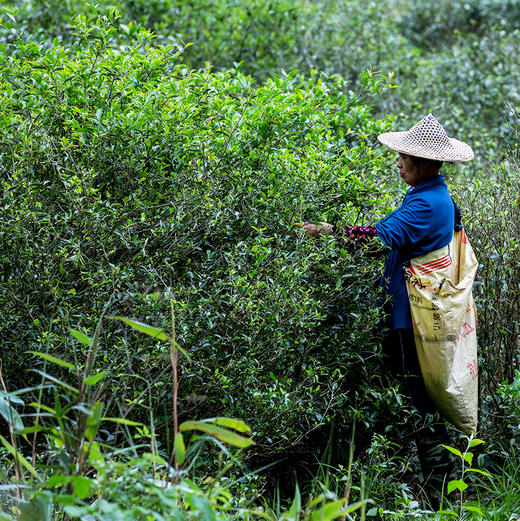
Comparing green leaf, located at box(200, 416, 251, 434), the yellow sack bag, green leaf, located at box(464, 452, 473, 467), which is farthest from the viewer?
the yellow sack bag

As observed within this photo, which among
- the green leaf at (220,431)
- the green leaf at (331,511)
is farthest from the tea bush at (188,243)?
the green leaf at (331,511)

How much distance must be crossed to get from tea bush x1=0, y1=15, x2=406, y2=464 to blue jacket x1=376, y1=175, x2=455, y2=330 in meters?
0.16

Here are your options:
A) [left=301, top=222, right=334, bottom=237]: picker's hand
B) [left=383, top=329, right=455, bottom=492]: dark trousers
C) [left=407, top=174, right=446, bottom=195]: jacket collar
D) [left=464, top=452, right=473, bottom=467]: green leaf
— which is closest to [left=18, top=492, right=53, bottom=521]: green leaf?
[left=301, top=222, right=334, bottom=237]: picker's hand

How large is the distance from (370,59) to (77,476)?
7226 mm

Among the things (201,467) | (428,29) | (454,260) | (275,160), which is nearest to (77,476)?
(201,467)

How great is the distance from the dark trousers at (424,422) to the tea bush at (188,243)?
0.14 meters

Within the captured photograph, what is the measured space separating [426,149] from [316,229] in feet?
2.63

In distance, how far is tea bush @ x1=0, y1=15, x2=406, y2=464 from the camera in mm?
3375

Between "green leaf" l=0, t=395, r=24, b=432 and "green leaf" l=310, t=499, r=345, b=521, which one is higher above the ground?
"green leaf" l=0, t=395, r=24, b=432

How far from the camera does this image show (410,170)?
160 inches

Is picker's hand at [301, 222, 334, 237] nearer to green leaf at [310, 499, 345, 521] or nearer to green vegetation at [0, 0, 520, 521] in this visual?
green vegetation at [0, 0, 520, 521]

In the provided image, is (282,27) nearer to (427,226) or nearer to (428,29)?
(427,226)

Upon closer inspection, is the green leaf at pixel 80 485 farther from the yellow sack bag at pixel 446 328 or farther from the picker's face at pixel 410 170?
the picker's face at pixel 410 170

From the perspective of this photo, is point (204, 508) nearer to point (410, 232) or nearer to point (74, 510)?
point (74, 510)
